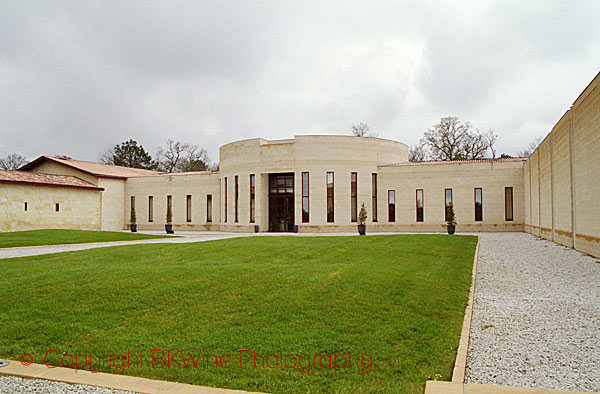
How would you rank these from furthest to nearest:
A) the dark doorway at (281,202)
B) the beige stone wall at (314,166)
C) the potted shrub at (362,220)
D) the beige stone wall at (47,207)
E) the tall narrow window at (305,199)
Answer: the dark doorway at (281,202)
the tall narrow window at (305,199)
the beige stone wall at (314,166)
the beige stone wall at (47,207)
the potted shrub at (362,220)

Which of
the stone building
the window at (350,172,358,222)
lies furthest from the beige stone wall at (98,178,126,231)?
the window at (350,172,358,222)

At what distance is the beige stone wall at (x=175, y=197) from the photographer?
3656 cm

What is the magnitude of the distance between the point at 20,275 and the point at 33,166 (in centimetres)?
3486

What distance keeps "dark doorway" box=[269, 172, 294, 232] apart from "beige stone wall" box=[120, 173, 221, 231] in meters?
5.02

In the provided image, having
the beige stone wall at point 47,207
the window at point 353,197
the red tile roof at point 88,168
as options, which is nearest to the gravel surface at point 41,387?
the window at point 353,197

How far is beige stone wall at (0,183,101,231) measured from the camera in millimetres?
29906

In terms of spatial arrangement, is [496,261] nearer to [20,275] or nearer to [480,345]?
[480,345]

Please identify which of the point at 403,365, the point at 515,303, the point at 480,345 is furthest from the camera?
the point at 515,303

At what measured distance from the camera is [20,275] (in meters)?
10.2

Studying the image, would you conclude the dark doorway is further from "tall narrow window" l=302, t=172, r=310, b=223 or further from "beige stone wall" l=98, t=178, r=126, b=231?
"beige stone wall" l=98, t=178, r=126, b=231

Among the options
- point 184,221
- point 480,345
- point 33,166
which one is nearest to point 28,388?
point 480,345

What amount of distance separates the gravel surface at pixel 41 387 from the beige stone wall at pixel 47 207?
29539 mm

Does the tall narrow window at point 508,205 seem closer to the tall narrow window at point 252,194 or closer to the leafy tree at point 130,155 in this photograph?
the tall narrow window at point 252,194

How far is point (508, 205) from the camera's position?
2986 centimetres
